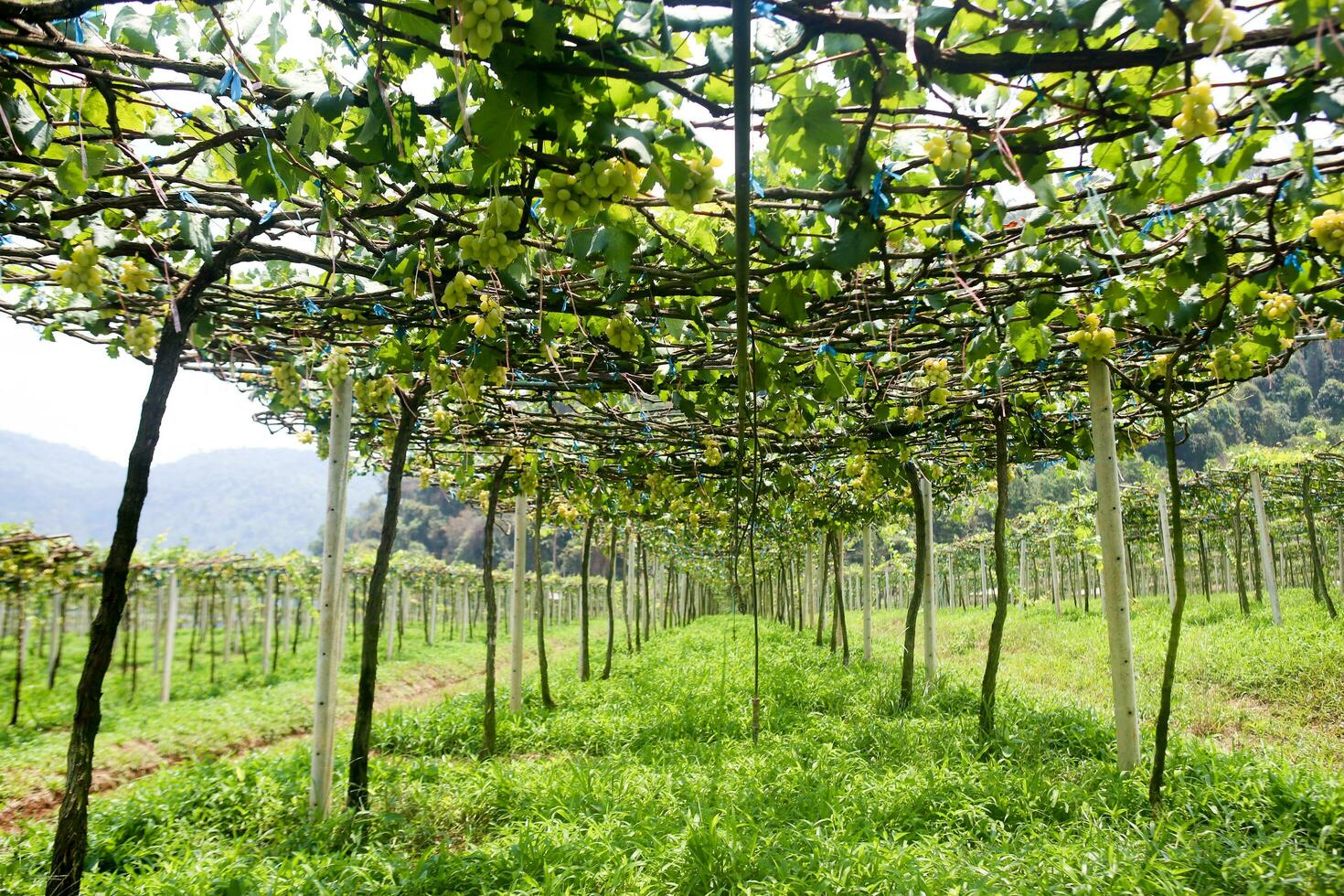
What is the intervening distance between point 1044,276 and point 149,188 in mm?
3636

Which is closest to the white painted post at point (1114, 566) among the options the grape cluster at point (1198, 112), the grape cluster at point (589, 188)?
the grape cluster at point (1198, 112)

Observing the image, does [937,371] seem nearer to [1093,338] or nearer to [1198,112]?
[1093,338]

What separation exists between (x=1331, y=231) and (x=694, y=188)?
2260 mm

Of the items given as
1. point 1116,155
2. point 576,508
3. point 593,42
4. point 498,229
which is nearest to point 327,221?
point 498,229

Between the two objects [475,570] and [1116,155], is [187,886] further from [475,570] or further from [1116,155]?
[475,570]

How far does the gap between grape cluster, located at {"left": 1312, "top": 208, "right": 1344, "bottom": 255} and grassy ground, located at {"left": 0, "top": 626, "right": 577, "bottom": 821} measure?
9.01 m

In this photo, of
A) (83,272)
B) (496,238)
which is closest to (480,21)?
(496,238)

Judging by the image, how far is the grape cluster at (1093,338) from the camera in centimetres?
336

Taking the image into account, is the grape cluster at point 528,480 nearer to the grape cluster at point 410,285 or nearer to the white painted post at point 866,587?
the grape cluster at point 410,285

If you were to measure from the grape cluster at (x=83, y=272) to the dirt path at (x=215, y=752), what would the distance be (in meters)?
4.49

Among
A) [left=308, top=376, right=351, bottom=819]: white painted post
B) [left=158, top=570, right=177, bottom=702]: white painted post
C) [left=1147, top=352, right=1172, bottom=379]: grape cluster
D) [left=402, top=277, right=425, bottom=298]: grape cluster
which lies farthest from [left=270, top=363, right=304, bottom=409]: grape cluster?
[left=158, top=570, right=177, bottom=702]: white painted post

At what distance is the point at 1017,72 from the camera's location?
5.00ft

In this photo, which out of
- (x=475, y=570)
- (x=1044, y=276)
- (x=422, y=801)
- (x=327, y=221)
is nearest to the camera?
(x=327, y=221)

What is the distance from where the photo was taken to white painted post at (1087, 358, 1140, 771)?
166 inches
